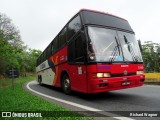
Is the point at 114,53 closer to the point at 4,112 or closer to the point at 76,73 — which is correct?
the point at 76,73

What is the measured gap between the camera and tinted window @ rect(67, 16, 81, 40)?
352 inches

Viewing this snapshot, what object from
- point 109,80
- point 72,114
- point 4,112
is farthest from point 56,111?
point 109,80

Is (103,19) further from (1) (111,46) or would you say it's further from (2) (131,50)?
(2) (131,50)

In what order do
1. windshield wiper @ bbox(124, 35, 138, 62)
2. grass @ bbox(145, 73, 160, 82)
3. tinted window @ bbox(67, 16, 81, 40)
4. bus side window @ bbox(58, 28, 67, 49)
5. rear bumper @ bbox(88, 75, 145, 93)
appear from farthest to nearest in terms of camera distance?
grass @ bbox(145, 73, 160, 82) < bus side window @ bbox(58, 28, 67, 49) < tinted window @ bbox(67, 16, 81, 40) < windshield wiper @ bbox(124, 35, 138, 62) < rear bumper @ bbox(88, 75, 145, 93)

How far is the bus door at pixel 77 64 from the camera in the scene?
8156mm

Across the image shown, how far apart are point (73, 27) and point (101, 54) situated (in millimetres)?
2257

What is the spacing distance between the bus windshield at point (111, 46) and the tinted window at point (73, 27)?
0.86 metres

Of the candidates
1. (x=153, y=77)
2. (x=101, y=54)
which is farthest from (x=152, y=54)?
(x=101, y=54)

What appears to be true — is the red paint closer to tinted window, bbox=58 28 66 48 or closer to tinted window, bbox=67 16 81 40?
tinted window, bbox=67 16 81 40

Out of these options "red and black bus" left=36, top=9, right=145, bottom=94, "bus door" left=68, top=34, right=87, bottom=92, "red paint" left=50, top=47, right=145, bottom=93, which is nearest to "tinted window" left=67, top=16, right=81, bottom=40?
"red and black bus" left=36, top=9, right=145, bottom=94

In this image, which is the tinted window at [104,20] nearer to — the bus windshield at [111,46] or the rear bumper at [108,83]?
the bus windshield at [111,46]

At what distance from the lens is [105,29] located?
8.54 metres

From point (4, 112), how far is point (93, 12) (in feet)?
16.4

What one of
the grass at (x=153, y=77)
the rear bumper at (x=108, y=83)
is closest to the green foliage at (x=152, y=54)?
the grass at (x=153, y=77)
